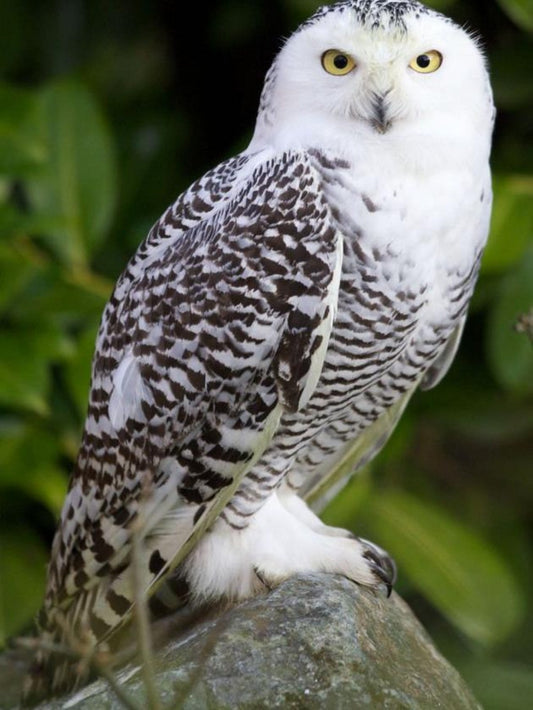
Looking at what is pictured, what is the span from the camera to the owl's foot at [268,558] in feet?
7.89

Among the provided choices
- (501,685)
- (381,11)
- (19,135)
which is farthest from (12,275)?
(501,685)

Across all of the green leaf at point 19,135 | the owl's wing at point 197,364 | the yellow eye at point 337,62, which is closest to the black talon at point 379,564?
the owl's wing at point 197,364

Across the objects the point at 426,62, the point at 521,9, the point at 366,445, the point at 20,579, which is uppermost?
the point at 521,9

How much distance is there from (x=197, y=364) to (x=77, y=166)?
1573 mm

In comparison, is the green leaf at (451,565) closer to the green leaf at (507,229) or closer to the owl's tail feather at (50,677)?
the green leaf at (507,229)

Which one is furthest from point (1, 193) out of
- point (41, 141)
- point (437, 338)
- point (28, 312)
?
point (437, 338)

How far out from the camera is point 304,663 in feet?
6.72

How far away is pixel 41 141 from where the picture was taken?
11.6 ft

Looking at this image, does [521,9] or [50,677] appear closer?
[50,677]

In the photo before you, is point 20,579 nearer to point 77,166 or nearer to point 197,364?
point 77,166

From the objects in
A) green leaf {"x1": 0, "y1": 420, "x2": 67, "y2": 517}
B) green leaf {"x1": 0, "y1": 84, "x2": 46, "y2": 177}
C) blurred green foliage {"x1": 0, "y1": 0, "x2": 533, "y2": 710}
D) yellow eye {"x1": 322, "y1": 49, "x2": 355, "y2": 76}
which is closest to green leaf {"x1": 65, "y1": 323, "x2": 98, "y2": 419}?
blurred green foliage {"x1": 0, "y1": 0, "x2": 533, "y2": 710}

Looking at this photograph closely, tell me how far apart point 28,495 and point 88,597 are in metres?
1.40

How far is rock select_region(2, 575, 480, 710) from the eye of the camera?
199cm

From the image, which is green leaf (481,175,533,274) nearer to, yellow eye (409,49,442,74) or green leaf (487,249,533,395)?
green leaf (487,249,533,395)
